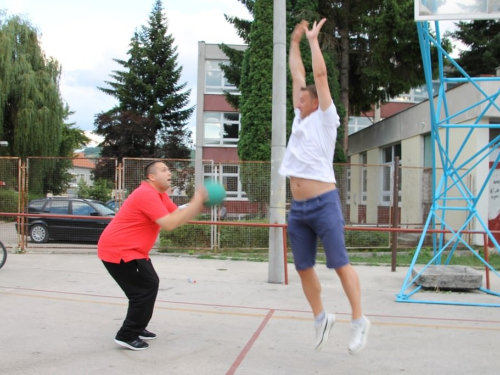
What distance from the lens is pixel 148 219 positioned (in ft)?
15.0

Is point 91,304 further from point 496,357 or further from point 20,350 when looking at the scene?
point 496,357

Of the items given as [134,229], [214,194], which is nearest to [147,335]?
[134,229]

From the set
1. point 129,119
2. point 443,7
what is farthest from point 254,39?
point 129,119

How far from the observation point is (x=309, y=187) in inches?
152

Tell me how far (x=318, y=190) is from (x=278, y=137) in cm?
484

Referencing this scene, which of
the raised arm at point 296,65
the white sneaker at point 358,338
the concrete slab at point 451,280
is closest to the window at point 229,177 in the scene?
the concrete slab at point 451,280

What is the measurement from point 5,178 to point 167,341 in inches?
412

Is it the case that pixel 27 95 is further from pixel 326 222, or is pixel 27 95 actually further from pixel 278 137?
pixel 326 222

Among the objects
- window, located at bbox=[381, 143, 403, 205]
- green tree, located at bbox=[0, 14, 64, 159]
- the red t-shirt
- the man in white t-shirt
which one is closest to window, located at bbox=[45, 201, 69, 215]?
window, located at bbox=[381, 143, 403, 205]

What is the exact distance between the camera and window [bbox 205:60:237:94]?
3431 centimetres

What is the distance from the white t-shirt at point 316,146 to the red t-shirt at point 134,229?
1334mm

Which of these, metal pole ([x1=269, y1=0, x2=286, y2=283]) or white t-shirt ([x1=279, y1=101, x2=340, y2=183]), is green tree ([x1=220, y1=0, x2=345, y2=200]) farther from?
white t-shirt ([x1=279, y1=101, x2=340, y2=183])

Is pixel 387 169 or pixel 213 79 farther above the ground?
pixel 213 79

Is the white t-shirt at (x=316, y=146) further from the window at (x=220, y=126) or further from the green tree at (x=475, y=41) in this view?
the window at (x=220, y=126)
